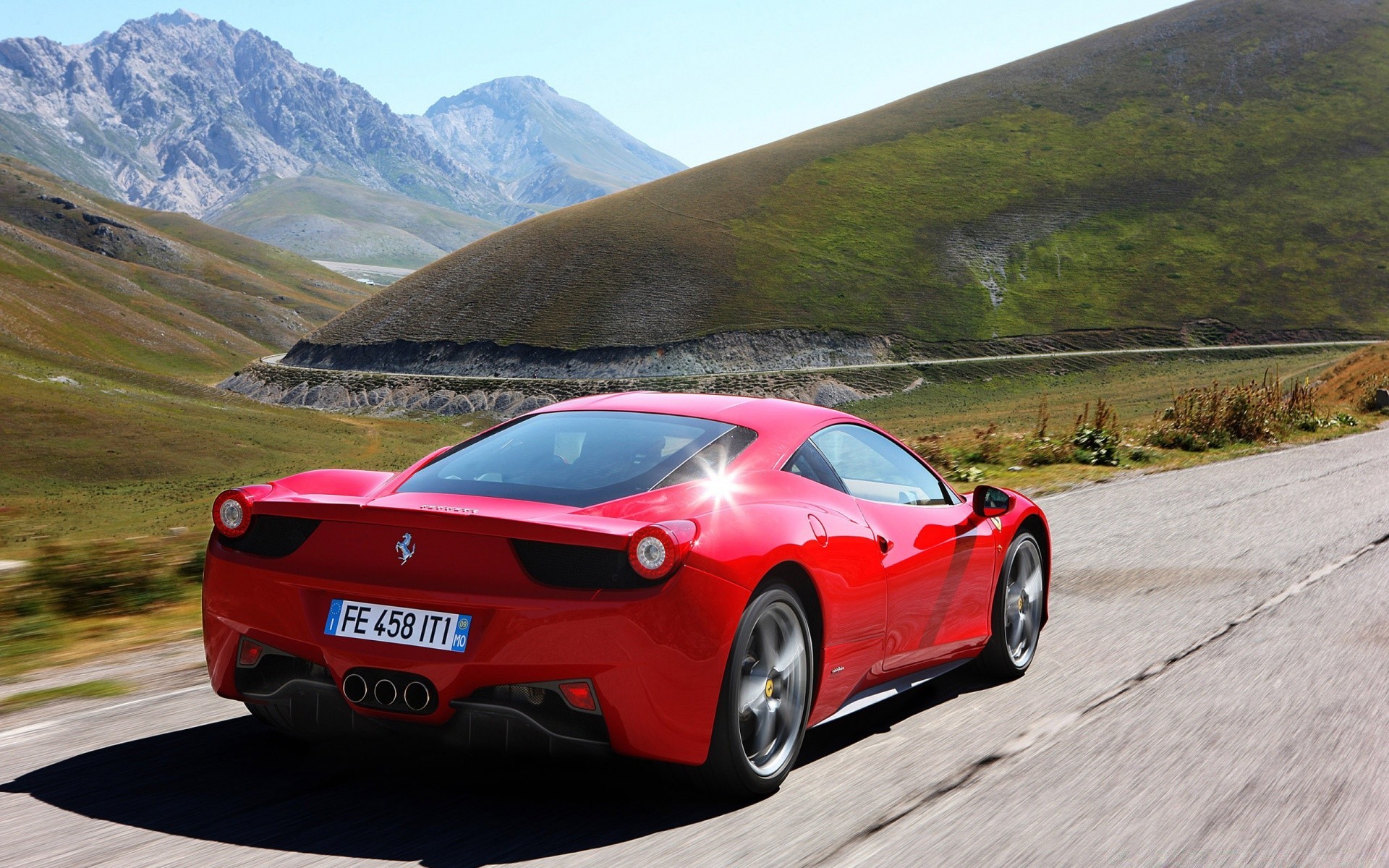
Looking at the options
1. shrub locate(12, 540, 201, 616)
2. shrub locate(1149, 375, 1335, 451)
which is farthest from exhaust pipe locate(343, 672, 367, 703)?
shrub locate(1149, 375, 1335, 451)

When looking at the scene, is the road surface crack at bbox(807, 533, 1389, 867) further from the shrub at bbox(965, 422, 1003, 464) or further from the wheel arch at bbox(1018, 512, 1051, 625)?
the shrub at bbox(965, 422, 1003, 464)

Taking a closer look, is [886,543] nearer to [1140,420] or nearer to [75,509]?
[1140,420]

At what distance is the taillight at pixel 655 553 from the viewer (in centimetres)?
341

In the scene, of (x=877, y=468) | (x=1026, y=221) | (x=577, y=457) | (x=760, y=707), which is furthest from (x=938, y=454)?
(x=1026, y=221)

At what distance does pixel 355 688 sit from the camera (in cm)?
348

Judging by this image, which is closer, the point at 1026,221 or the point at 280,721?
the point at 280,721

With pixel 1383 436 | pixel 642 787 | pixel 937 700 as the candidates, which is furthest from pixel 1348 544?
pixel 1383 436

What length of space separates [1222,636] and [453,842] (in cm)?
467

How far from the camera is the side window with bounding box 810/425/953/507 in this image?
4824 millimetres

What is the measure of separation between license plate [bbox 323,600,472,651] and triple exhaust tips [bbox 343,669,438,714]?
3.9 inches

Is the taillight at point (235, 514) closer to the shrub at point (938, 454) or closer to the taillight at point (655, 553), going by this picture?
the taillight at point (655, 553)

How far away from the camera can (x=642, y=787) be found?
A: 156 inches

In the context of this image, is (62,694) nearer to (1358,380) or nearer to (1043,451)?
(1043,451)

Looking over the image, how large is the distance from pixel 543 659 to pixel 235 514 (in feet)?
4.06
